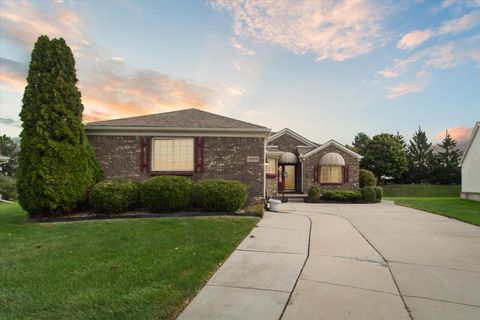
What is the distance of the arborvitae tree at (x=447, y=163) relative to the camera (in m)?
42.9

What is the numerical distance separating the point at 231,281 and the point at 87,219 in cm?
744

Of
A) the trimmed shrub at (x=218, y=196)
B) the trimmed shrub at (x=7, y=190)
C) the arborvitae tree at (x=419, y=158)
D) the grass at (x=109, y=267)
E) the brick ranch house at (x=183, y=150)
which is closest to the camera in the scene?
the grass at (x=109, y=267)

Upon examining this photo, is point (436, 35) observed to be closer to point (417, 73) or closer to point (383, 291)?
point (417, 73)

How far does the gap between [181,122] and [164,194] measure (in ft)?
12.9

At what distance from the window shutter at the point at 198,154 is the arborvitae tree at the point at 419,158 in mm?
43561

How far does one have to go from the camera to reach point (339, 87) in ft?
50.5

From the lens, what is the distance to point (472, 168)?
2369cm

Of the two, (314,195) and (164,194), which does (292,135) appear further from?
(164,194)

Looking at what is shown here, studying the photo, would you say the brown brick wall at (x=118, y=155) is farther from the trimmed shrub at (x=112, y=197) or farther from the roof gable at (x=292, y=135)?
the roof gable at (x=292, y=135)

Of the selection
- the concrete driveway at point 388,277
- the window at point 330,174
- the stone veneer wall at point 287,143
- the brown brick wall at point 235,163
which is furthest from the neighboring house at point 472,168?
the brown brick wall at point 235,163

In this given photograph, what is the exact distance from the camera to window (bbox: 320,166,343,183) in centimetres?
2467

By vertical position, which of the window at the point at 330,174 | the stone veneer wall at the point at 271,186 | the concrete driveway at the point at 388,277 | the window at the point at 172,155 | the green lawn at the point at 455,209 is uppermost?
the window at the point at 172,155

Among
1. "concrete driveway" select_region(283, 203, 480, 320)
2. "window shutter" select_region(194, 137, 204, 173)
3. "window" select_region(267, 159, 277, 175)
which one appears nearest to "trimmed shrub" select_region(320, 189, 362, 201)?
"window" select_region(267, 159, 277, 175)

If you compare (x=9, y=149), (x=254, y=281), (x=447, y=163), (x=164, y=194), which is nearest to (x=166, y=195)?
(x=164, y=194)
